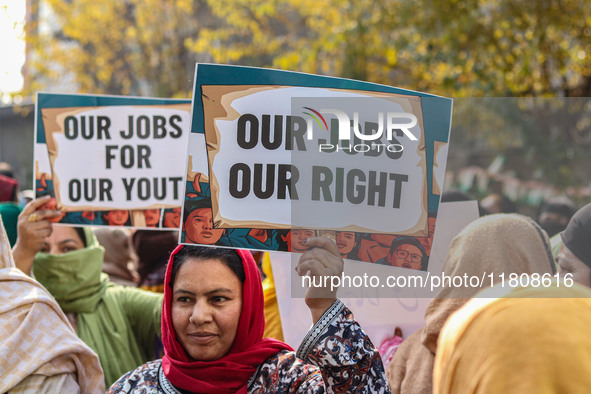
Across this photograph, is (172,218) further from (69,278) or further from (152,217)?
(69,278)

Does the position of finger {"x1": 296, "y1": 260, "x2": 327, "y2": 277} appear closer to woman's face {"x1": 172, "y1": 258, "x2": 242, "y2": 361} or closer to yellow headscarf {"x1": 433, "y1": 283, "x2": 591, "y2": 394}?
woman's face {"x1": 172, "y1": 258, "x2": 242, "y2": 361}

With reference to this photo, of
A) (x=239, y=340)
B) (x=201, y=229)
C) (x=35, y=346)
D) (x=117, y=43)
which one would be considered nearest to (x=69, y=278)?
(x=35, y=346)

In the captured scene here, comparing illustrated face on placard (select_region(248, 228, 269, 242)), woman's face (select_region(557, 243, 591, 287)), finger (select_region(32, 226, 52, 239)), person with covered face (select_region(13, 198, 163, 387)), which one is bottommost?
person with covered face (select_region(13, 198, 163, 387))

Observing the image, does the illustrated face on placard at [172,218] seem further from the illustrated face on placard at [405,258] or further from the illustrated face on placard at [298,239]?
the illustrated face on placard at [405,258]

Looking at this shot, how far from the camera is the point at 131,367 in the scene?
297 cm

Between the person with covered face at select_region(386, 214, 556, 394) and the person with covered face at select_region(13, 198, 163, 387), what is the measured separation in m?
1.39

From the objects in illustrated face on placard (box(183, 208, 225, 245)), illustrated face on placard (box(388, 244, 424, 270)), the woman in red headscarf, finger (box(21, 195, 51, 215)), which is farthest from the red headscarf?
finger (box(21, 195, 51, 215))

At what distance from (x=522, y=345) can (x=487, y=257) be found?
93cm

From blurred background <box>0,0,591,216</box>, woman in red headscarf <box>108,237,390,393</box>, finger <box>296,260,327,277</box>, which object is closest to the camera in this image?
woman in red headscarf <box>108,237,390,393</box>

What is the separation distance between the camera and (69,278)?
3051 mm

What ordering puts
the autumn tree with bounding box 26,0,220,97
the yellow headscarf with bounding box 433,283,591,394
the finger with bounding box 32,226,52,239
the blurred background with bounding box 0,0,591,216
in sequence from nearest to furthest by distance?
the yellow headscarf with bounding box 433,283,591,394 < the finger with bounding box 32,226,52,239 < the blurred background with bounding box 0,0,591,216 < the autumn tree with bounding box 26,0,220,97

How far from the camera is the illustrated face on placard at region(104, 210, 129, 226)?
298 centimetres

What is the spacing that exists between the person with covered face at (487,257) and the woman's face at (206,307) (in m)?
0.61

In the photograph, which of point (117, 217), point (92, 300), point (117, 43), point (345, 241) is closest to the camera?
point (345, 241)
